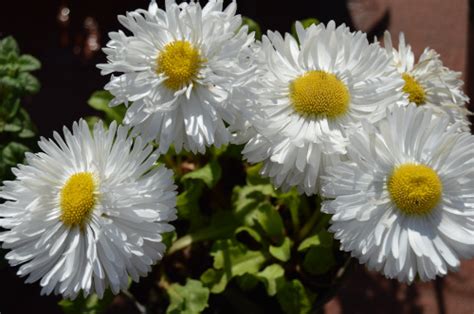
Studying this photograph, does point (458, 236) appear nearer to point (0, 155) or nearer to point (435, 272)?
point (435, 272)

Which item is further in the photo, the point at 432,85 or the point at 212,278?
the point at 212,278

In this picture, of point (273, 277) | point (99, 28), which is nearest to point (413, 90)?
point (273, 277)

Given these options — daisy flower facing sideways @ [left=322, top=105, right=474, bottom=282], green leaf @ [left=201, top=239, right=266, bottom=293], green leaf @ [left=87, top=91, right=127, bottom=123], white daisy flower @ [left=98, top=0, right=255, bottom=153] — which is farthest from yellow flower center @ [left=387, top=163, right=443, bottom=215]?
green leaf @ [left=87, top=91, right=127, bottom=123]

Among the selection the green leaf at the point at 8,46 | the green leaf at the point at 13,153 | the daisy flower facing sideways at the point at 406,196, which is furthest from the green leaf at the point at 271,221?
the green leaf at the point at 8,46

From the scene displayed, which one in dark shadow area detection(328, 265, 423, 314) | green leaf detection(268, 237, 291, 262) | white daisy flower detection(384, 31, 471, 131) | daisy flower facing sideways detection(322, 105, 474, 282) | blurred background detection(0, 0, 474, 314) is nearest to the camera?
daisy flower facing sideways detection(322, 105, 474, 282)

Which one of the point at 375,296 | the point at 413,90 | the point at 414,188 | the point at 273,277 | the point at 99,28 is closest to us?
the point at 414,188

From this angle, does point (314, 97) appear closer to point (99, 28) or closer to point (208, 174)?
point (208, 174)

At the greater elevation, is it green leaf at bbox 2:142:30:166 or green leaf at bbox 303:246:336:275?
green leaf at bbox 2:142:30:166

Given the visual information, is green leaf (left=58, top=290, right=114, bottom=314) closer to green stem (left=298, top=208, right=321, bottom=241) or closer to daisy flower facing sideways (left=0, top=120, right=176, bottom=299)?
daisy flower facing sideways (left=0, top=120, right=176, bottom=299)
